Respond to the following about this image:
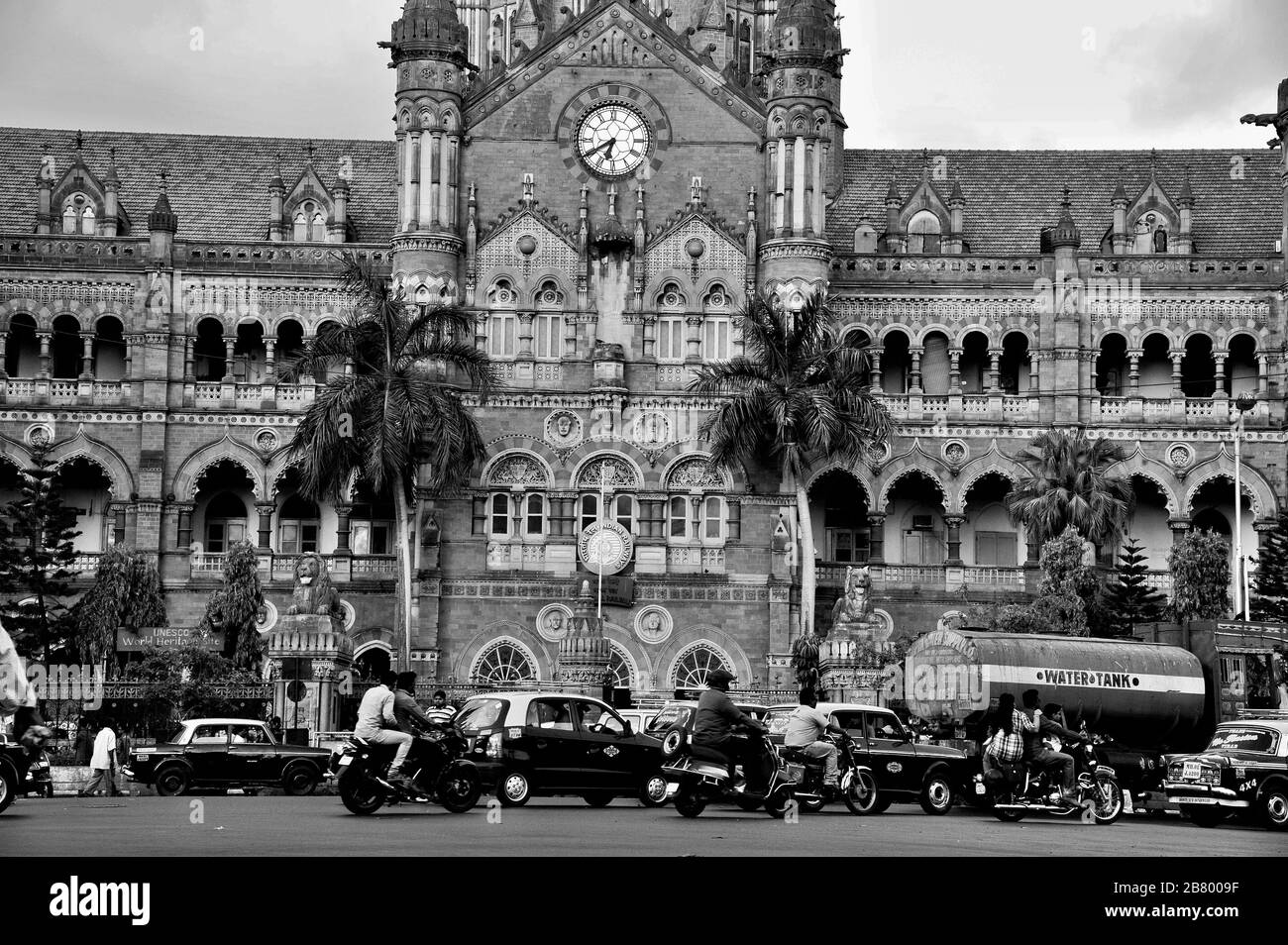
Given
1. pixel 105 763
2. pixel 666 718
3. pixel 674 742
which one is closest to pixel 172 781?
pixel 105 763

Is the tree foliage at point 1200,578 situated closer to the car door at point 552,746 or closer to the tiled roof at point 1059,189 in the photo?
the tiled roof at point 1059,189

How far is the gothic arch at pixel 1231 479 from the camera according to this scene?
63938 millimetres

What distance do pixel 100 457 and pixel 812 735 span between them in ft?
133

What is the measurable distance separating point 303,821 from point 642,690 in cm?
3535

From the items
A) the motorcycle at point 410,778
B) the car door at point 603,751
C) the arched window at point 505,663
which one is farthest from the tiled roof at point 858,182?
the motorcycle at point 410,778

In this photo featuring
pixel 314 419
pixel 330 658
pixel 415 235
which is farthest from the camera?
pixel 415 235

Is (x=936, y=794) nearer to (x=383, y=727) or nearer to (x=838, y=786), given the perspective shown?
(x=838, y=786)

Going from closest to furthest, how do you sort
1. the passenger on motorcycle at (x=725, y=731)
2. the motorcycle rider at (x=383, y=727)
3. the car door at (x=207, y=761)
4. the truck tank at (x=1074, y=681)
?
1. the passenger on motorcycle at (x=725, y=731)
2. the motorcycle rider at (x=383, y=727)
3. the car door at (x=207, y=761)
4. the truck tank at (x=1074, y=681)

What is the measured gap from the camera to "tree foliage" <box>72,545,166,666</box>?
188 feet

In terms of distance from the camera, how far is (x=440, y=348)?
2329 inches

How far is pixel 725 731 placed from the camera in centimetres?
2642

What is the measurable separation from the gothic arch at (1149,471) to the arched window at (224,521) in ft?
89.7
